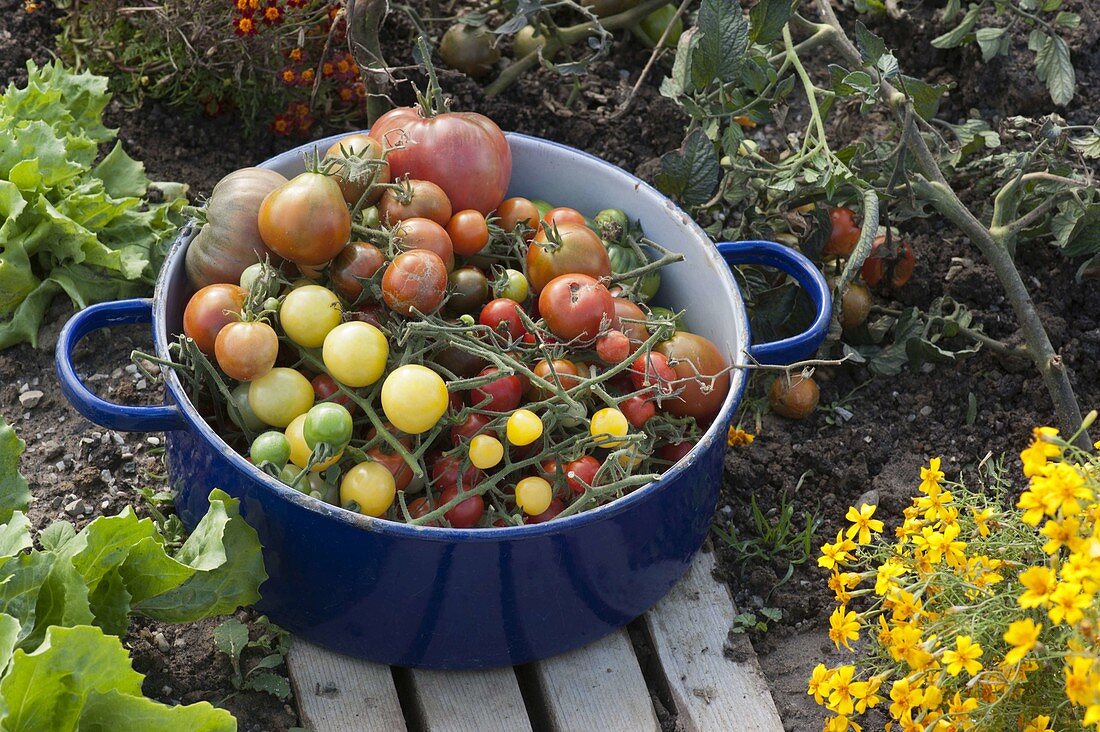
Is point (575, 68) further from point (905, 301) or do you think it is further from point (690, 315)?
point (905, 301)

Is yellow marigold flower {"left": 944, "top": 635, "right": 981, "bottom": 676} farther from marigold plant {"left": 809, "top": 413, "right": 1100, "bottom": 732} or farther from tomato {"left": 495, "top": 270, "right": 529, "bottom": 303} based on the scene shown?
tomato {"left": 495, "top": 270, "right": 529, "bottom": 303}

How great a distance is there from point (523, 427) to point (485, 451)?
0.06m

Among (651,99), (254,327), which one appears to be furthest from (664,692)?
(651,99)

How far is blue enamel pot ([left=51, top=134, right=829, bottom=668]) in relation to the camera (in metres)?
1.33

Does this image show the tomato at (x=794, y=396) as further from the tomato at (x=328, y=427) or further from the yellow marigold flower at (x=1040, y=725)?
the tomato at (x=328, y=427)

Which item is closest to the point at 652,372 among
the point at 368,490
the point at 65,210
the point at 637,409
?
the point at 637,409

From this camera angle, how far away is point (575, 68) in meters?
2.02

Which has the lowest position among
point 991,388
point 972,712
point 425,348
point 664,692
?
point 664,692

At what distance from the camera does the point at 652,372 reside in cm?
146

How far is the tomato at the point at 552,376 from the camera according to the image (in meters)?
1.45

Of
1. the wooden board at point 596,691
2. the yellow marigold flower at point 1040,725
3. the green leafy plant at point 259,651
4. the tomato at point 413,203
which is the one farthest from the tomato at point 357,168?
the yellow marigold flower at point 1040,725

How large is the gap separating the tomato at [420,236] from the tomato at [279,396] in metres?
0.22

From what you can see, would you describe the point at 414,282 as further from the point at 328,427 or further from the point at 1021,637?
the point at 1021,637

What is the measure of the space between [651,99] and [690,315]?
27.7 inches
